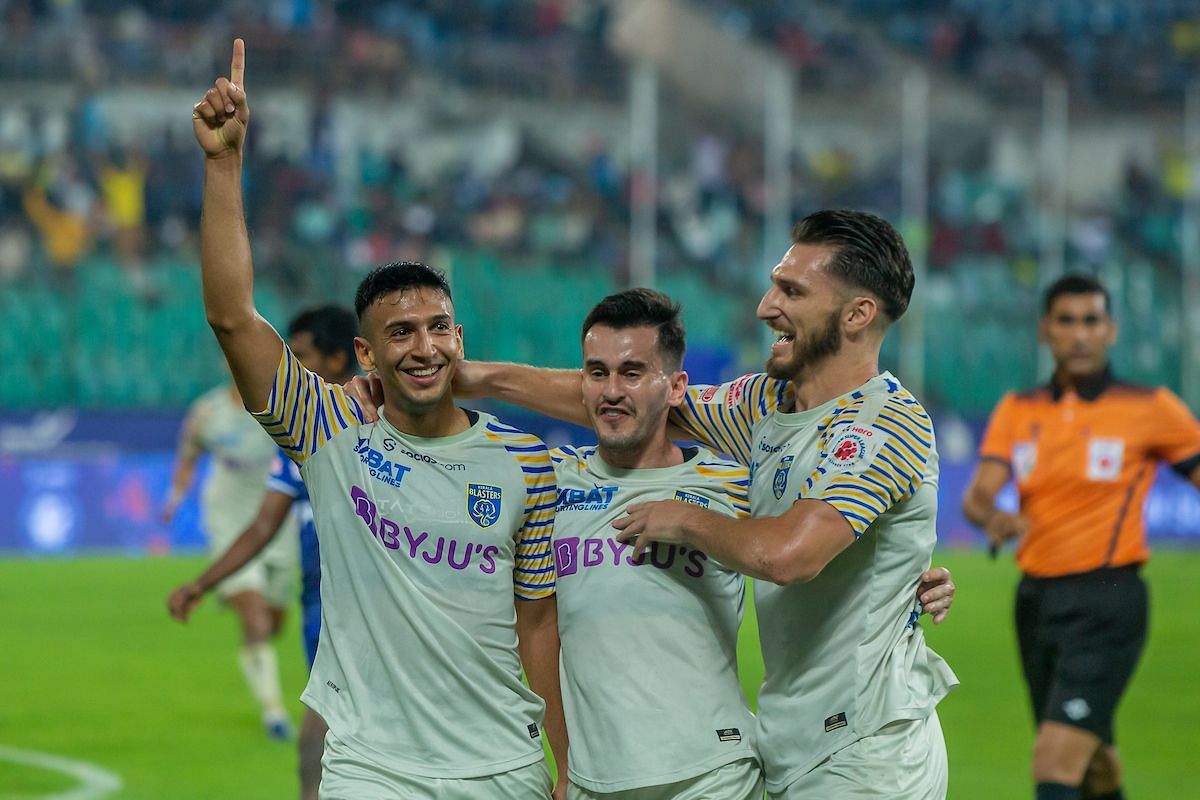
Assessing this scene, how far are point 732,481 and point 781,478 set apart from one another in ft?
0.67

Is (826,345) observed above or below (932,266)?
below

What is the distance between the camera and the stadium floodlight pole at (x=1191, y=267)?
20.4 m

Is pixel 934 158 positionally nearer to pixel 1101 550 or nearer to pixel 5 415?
pixel 5 415

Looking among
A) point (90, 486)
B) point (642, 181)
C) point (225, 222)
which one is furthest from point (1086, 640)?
point (642, 181)

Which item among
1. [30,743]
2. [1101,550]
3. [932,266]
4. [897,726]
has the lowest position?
[30,743]

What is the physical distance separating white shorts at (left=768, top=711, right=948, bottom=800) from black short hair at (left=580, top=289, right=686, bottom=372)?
3.30 feet

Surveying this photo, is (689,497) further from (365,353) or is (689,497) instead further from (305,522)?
(305,522)

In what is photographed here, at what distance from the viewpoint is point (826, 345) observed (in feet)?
12.6

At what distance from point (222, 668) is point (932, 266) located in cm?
1379

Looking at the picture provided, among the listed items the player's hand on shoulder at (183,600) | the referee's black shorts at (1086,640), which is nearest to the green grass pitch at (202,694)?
the referee's black shorts at (1086,640)

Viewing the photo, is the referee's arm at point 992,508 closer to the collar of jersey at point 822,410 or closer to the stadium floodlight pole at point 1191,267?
the collar of jersey at point 822,410

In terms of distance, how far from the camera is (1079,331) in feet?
21.8

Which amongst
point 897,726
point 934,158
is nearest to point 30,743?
point 897,726

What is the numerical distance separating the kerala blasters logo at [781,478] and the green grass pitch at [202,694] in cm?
449
